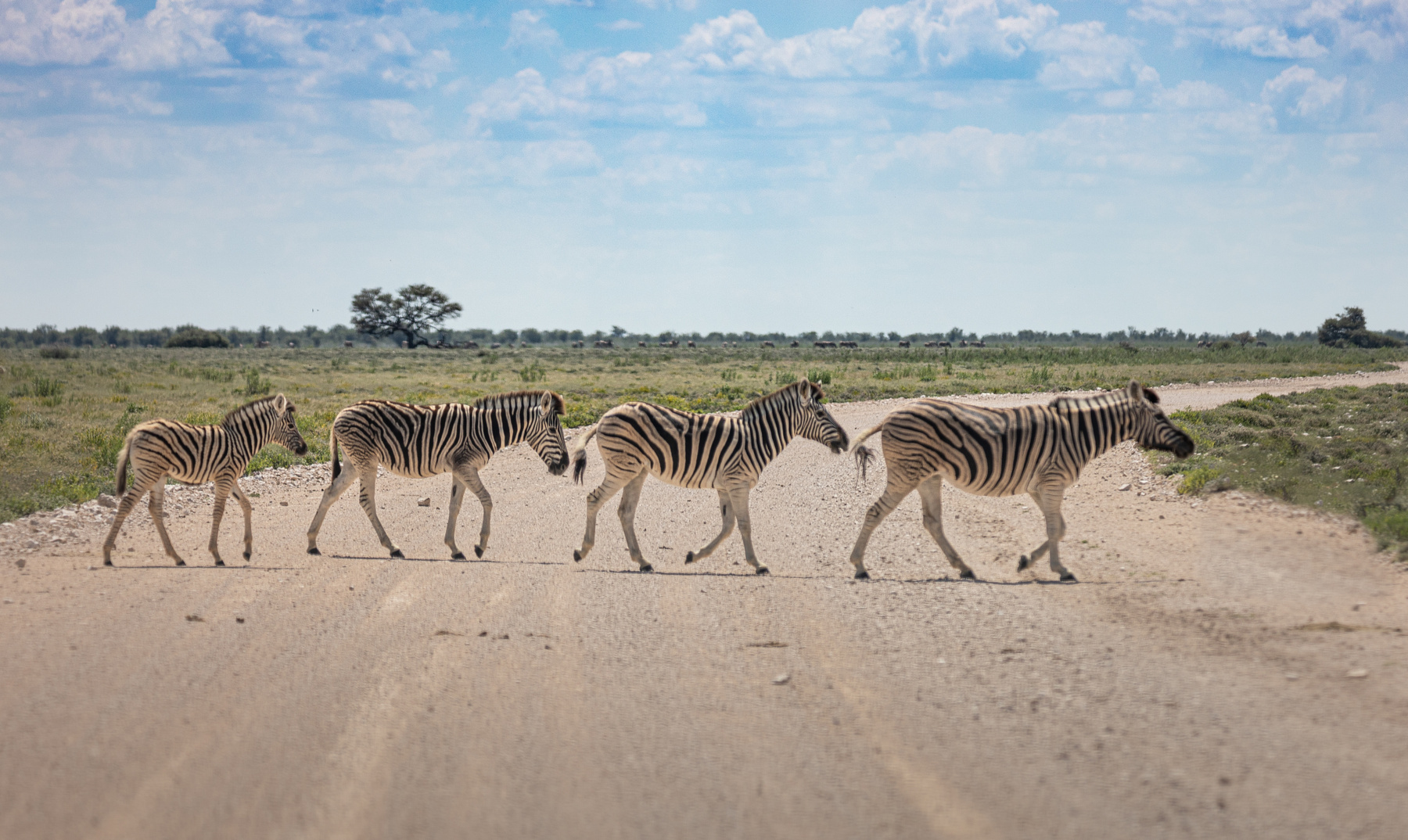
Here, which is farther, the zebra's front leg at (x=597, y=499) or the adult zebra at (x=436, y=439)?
the adult zebra at (x=436, y=439)

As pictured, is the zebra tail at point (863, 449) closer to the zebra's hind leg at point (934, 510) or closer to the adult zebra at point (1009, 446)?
the adult zebra at point (1009, 446)

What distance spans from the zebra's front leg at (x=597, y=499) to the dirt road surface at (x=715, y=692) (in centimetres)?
25

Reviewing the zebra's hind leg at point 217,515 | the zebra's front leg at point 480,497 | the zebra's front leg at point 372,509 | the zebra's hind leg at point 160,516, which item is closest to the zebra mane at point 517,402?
the zebra's front leg at point 480,497

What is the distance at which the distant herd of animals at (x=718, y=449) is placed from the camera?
10852 millimetres

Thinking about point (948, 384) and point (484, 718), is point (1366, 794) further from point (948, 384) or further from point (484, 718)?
point (948, 384)

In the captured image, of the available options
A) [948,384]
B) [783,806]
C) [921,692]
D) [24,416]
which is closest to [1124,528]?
[921,692]

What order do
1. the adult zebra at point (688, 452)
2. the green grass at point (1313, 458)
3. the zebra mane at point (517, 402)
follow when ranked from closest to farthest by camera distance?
the adult zebra at point (688, 452), the green grass at point (1313, 458), the zebra mane at point (517, 402)

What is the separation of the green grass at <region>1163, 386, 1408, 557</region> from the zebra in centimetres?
1201

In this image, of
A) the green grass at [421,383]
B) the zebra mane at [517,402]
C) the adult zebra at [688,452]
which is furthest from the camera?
the green grass at [421,383]

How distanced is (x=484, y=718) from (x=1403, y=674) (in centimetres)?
601

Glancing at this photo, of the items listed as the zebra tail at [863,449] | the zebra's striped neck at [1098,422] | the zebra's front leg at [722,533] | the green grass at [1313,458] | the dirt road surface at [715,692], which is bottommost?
the dirt road surface at [715,692]

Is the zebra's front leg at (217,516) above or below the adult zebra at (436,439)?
below

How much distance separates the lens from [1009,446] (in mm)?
10828

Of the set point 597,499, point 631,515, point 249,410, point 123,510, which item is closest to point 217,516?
point 123,510
